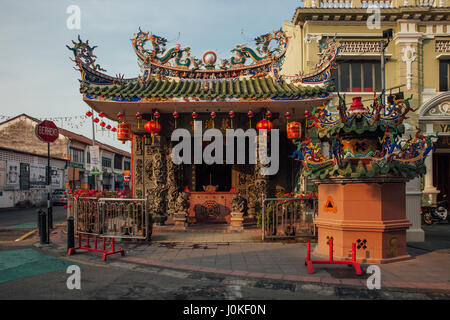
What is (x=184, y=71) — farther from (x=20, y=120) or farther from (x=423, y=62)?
(x=20, y=120)

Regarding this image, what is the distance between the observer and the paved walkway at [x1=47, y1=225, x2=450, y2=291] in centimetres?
603

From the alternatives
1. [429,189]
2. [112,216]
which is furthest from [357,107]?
[429,189]

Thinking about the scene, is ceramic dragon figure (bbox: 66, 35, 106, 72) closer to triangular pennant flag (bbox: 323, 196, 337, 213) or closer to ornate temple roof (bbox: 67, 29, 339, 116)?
ornate temple roof (bbox: 67, 29, 339, 116)

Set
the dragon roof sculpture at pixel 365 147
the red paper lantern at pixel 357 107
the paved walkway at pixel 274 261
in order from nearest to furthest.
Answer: the paved walkway at pixel 274 261 → the dragon roof sculpture at pixel 365 147 → the red paper lantern at pixel 357 107

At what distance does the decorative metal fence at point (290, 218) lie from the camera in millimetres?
9656

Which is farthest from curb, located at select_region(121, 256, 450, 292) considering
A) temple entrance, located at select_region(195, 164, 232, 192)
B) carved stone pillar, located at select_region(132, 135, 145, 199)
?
carved stone pillar, located at select_region(132, 135, 145, 199)

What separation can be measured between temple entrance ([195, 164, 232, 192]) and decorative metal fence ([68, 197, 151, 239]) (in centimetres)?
395

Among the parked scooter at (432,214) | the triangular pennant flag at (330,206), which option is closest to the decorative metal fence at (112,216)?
the triangular pennant flag at (330,206)

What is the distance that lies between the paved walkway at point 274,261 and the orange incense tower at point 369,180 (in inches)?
22.3

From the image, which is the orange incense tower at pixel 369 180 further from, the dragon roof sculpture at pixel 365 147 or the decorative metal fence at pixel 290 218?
the decorative metal fence at pixel 290 218

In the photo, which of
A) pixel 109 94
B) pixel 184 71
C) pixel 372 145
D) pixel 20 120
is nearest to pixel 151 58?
pixel 184 71

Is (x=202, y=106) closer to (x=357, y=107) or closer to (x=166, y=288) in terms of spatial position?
(x=357, y=107)

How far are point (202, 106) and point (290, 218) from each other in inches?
194

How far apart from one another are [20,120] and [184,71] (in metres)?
32.0
